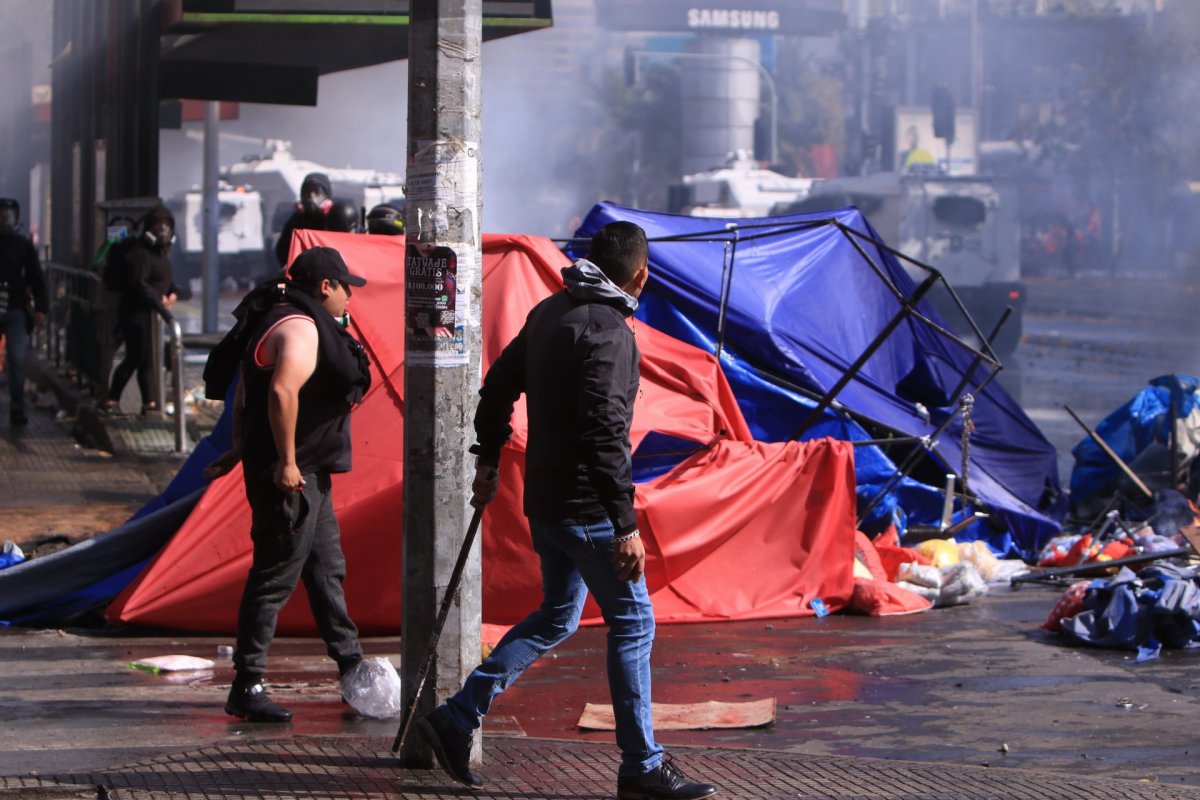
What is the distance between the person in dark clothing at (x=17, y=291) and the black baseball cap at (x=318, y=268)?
7.78m

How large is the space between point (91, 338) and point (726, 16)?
54957 mm

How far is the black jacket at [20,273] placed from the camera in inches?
495

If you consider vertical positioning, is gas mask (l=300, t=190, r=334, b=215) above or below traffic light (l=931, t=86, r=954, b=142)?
below

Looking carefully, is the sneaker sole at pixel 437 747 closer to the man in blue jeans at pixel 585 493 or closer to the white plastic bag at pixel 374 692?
the man in blue jeans at pixel 585 493

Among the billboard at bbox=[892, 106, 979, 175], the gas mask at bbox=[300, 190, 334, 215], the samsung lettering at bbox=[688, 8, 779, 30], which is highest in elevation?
the samsung lettering at bbox=[688, 8, 779, 30]

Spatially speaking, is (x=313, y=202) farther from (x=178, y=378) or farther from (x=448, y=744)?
(x=448, y=744)

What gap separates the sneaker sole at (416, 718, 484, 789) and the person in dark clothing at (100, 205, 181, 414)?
8.08 metres

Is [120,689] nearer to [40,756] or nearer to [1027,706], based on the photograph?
[40,756]

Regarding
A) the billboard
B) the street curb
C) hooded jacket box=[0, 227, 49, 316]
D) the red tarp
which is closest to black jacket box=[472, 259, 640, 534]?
the red tarp

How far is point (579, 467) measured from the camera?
14.7 ft

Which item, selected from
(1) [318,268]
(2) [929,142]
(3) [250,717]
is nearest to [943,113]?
(2) [929,142]

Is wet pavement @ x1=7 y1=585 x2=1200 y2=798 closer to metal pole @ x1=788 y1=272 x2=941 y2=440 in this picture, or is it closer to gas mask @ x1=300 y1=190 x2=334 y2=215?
metal pole @ x1=788 y1=272 x2=941 y2=440

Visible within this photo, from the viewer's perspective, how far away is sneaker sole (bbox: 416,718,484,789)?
15.1 ft

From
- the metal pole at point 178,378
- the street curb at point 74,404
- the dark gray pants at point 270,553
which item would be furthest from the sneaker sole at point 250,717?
the street curb at point 74,404
